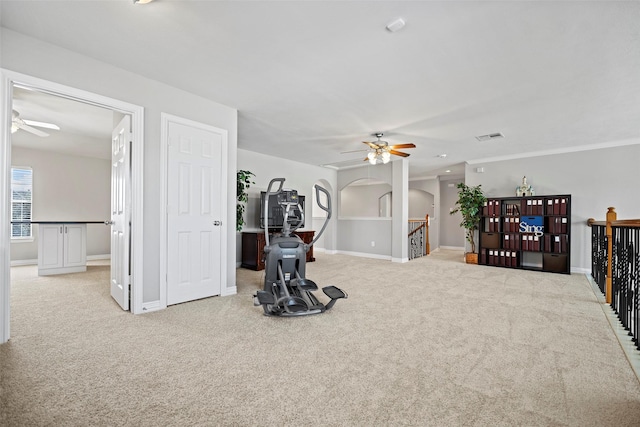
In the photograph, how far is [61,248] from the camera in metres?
5.02

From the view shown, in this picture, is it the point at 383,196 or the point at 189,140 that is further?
the point at 383,196

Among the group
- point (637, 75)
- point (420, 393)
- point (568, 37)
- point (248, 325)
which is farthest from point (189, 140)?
point (637, 75)

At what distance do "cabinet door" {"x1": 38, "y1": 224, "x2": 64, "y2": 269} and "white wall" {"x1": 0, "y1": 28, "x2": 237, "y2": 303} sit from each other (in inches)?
135

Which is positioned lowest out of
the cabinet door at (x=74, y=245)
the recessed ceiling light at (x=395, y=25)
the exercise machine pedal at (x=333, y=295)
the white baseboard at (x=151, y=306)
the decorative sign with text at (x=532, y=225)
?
the white baseboard at (x=151, y=306)

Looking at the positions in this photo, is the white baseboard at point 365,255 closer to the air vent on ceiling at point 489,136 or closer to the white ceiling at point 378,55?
the air vent on ceiling at point 489,136

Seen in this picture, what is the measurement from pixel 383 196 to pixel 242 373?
10.4 meters

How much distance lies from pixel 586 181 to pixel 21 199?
11.8 meters

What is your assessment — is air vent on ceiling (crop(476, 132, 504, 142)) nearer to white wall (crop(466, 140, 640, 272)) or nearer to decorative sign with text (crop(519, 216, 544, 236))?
white wall (crop(466, 140, 640, 272))

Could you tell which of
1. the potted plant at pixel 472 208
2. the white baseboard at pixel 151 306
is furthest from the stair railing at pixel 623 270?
the white baseboard at pixel 151 306

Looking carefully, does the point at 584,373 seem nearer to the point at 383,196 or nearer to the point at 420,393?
the point at 420,393

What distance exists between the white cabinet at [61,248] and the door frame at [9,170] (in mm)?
3346

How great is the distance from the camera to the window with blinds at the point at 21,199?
19.7 ft

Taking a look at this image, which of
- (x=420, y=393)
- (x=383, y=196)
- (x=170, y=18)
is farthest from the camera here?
(x=383, y=196)

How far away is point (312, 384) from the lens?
5.66 ft
